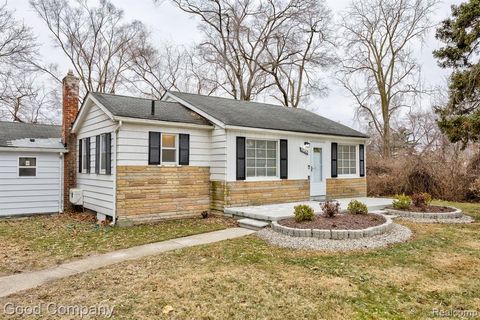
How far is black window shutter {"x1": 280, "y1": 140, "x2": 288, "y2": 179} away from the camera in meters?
11.2

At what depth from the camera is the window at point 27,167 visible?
11016 millimetres

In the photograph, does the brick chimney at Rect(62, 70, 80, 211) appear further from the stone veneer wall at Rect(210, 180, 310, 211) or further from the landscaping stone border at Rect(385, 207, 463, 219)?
the landscaping stone border at Rect(385, 207, 463, 219)

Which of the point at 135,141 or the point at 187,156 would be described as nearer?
the point at 135,141

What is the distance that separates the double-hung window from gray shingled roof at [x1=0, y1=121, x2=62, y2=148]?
1100cm

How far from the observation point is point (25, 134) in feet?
39.5

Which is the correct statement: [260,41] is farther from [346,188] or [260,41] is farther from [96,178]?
[96,178]

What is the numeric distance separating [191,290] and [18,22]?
20.0 metres

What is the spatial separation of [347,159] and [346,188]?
1261 mm

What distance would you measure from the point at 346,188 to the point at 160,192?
26.0 feet

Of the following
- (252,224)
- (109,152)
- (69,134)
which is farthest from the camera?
(69,134)

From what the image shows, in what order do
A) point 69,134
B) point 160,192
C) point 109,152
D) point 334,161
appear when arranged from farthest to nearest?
1. point 334,161
2. point 69,134
3. point 160,192
4. point 109,152

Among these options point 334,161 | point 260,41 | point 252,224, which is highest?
point 260,41

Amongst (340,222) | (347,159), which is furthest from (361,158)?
→ (340,222)

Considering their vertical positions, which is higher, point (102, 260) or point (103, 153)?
point (103, 153)
